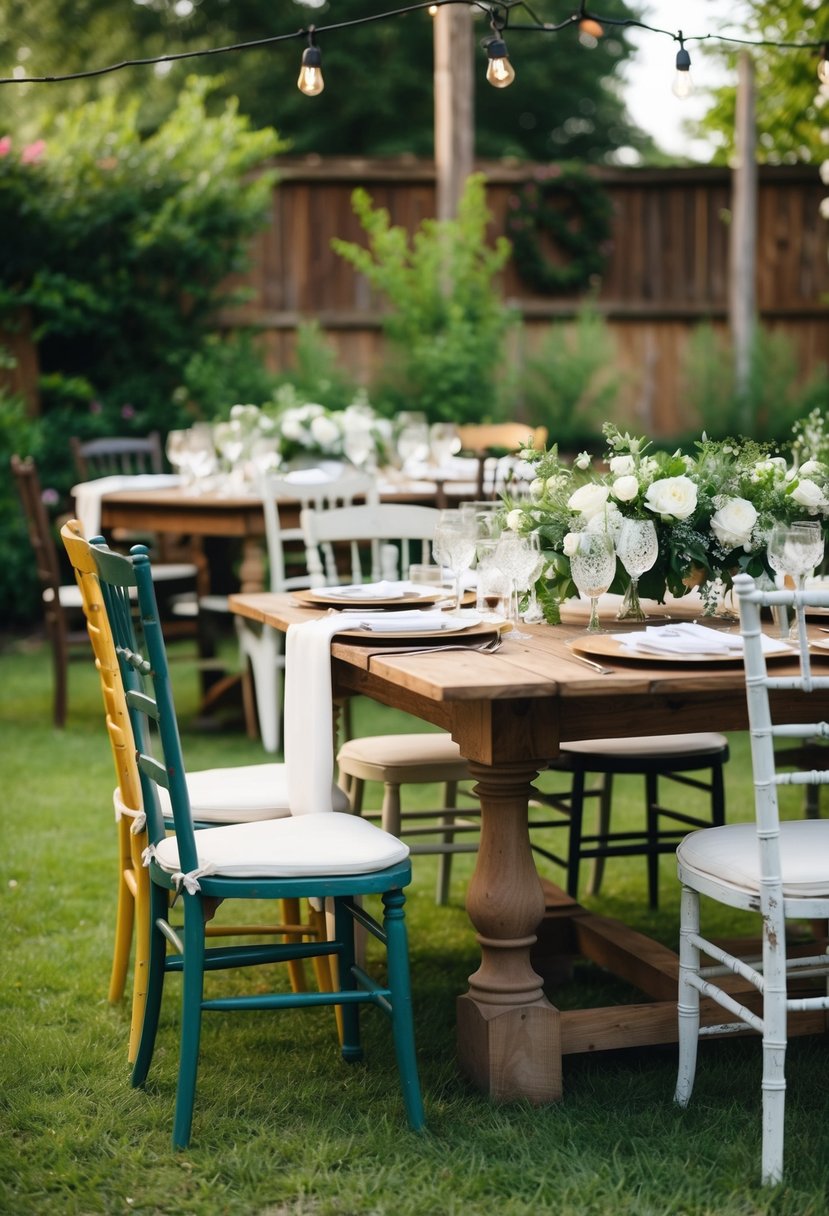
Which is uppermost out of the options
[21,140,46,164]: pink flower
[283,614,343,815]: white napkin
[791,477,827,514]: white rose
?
[21,140,46,164]: pink flower

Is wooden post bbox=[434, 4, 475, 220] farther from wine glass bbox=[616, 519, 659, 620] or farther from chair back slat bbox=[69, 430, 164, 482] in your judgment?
wine glass bbox=[616, 519, 659, 620]

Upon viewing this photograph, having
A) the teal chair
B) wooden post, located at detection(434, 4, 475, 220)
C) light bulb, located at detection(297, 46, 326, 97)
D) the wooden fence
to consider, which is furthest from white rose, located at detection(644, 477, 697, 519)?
wooden post, located at detection(434, 4, 475, 220)

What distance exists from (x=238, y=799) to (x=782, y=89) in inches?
325

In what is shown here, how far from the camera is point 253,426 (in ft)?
19.9

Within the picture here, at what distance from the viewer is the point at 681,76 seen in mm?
4059

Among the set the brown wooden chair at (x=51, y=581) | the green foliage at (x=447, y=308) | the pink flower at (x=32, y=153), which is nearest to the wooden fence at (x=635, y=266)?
the green foliage at (x=447, y=308)

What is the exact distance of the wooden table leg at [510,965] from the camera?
2670mm

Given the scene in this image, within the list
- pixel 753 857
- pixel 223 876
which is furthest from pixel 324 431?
pixel 753 857

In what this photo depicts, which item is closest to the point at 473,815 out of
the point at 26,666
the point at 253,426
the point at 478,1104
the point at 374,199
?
the point at 478,1104

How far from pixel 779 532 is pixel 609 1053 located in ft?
3.57

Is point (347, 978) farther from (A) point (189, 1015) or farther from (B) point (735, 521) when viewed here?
(B) point (735, 521)

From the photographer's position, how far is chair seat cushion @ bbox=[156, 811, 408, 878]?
2.48 metres

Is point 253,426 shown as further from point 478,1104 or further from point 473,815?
point 478,1104

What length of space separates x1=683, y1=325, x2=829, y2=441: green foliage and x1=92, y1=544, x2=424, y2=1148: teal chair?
23.5ft
